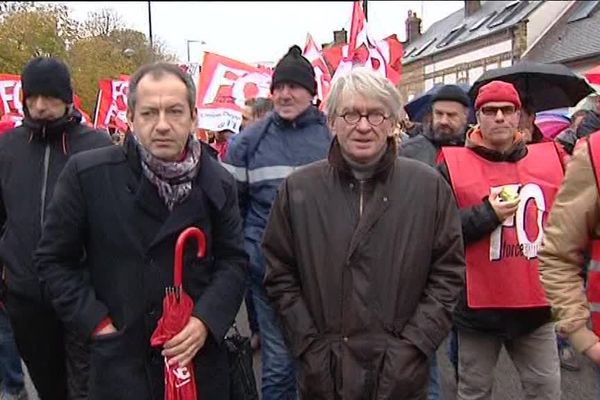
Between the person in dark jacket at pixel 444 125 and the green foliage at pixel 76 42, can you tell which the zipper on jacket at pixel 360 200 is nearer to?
the person in dark jacket at pixel 444 125

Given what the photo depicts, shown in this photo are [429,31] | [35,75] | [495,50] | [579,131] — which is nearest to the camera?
[35,75]

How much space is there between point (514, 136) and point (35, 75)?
7.37 ft

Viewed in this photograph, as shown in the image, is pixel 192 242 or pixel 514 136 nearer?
pixel 192 242

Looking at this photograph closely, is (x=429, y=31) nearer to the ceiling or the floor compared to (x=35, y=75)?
nearer to the ceiling

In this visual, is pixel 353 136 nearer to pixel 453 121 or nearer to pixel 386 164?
pixel 386 164

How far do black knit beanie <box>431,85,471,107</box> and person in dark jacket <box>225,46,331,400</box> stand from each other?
26.8 inches

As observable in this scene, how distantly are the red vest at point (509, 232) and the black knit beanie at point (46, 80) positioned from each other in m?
1.84

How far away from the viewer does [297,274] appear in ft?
9.32

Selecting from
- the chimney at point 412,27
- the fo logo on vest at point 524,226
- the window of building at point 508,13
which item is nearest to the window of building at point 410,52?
the chimney at point 412,27

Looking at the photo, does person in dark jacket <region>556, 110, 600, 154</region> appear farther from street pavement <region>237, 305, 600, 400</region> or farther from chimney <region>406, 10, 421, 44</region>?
chimney <region>406, 10, 421, 44</region>

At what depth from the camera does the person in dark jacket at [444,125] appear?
442 cm

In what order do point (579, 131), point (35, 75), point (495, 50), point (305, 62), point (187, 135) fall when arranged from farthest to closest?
point (495, 50) < point (579, 131) < point (305, 62) < point (35, 75) < point (187, 135)

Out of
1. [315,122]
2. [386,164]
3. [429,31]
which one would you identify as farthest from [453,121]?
[429,31]

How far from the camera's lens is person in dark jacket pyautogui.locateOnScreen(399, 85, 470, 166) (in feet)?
14.5
